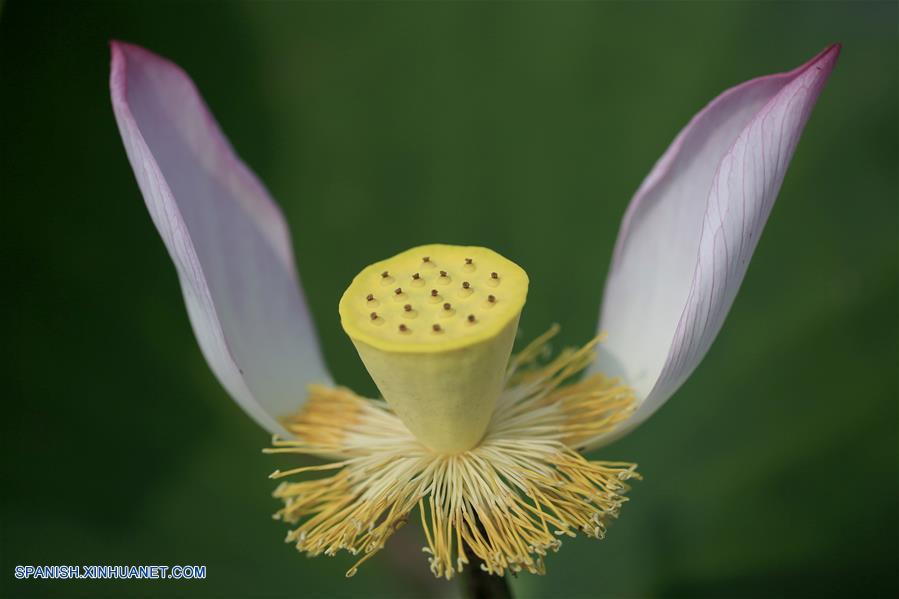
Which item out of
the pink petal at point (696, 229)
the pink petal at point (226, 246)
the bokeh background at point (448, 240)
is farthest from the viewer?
the bokeh background at point (448, 240)

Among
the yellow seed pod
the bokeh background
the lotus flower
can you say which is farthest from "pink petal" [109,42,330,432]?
the bokeh background

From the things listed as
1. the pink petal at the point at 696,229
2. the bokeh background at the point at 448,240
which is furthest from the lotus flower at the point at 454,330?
the bokeh background at the point at 448,240

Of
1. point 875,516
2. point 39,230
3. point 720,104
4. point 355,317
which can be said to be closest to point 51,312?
point 39,230

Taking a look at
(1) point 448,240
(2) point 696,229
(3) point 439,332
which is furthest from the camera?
(1) point 448,240

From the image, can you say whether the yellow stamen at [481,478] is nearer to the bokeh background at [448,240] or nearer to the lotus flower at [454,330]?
the lotus flower at [454,330]

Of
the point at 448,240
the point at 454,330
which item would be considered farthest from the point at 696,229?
the point at 448,240

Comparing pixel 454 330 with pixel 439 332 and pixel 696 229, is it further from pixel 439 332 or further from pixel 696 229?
pixel 696 229

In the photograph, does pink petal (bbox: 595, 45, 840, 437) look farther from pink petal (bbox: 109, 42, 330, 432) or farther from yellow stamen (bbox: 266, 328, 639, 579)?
pink petal (bbox: 109, 42, 330, 432)

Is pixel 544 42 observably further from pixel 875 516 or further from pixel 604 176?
pixel 875 516
